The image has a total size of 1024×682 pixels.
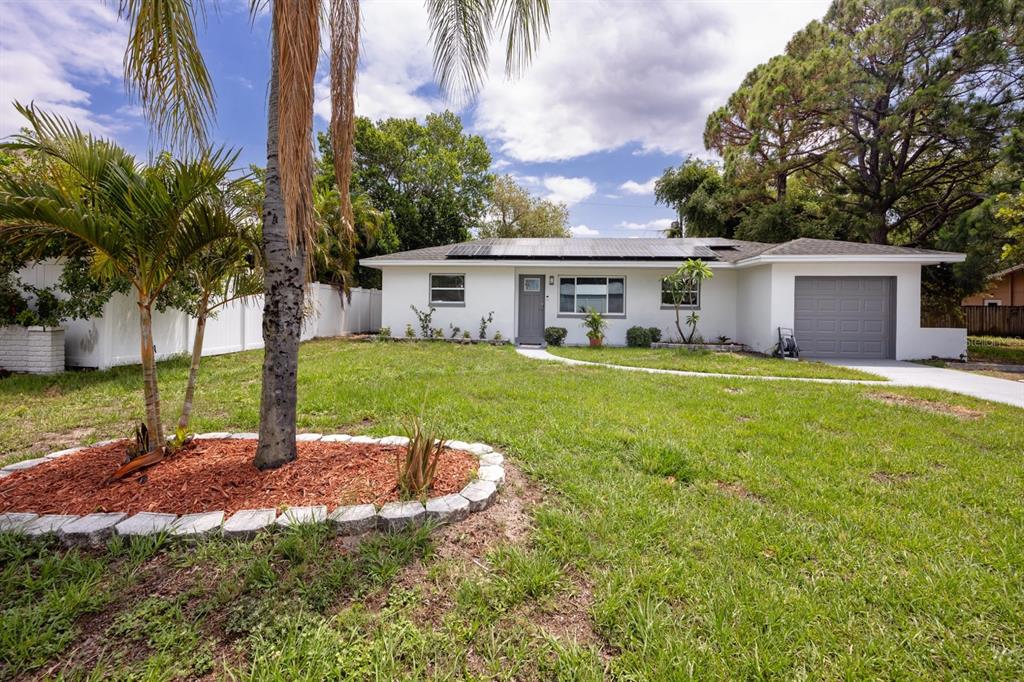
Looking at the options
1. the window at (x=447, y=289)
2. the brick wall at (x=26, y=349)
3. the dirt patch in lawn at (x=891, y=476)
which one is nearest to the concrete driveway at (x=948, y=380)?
the dirt patch in lawn at (x=891, y=476)

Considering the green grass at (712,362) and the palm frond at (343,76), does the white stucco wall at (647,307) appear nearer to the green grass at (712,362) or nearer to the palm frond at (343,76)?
the green grass at (712,362)

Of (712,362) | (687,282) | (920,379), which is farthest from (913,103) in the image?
(712,362)

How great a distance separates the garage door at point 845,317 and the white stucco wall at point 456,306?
27.3 feet

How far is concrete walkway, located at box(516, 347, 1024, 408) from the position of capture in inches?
260

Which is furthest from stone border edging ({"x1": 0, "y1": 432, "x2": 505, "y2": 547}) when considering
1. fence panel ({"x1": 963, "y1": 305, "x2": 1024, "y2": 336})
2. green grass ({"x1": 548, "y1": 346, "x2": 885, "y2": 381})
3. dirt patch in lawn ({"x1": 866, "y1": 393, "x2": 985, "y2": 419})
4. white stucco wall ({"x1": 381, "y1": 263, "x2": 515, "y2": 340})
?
fence panel ({"x1": 963, "y1": 305, "x2": 1024, "y2": 336})

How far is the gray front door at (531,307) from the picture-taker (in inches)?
557

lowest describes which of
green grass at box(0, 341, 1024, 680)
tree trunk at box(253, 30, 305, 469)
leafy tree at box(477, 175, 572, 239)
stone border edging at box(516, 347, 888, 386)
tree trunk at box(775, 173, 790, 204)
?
green grass at box(0, 341, 1024, 680)

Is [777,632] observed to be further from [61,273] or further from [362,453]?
[61,273]

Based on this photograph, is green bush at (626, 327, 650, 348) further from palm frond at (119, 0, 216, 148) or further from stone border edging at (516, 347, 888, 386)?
palm frond at (119, 0, 216, 148)

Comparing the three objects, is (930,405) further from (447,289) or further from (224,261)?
(447,289)

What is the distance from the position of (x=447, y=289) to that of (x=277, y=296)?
1154 centimetres

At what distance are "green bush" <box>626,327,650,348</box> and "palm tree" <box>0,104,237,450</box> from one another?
1199 cm

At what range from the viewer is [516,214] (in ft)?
96.7

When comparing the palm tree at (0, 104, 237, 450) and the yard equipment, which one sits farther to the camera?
the yard equipment
